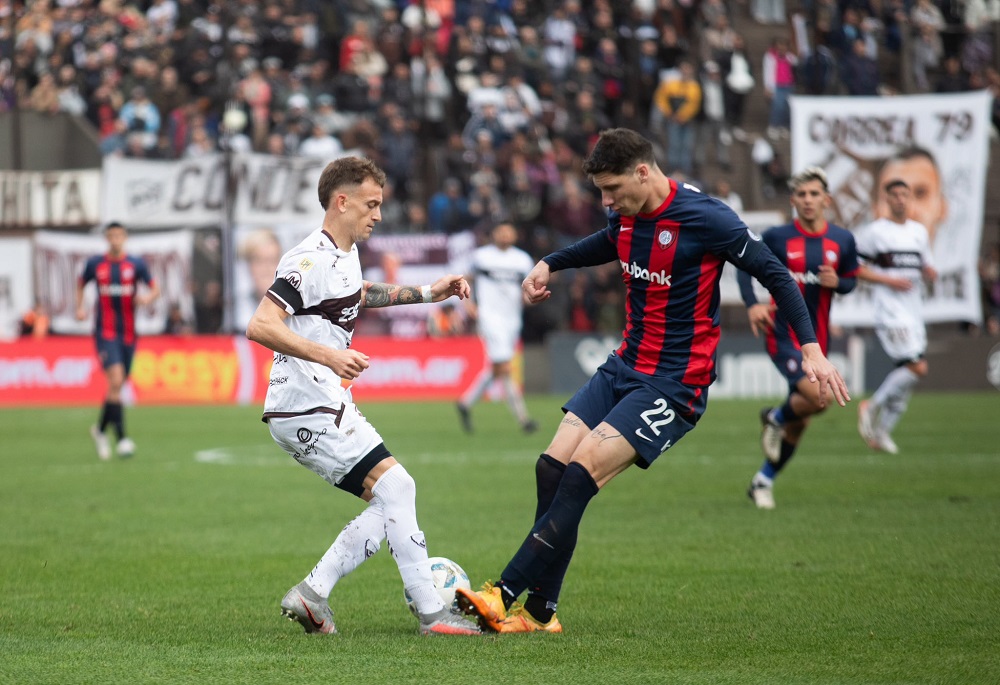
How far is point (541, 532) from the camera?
6078 mm

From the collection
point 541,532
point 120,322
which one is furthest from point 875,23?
point 541,532

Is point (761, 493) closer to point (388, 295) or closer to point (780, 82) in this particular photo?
point (388, 295)

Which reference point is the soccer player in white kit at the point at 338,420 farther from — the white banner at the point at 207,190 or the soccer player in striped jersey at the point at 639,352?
the white banner at the point at 207,190

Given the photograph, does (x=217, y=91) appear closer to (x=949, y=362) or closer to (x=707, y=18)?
(x=707, y=18)

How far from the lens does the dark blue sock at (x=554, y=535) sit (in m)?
6.05

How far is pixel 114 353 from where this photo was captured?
15.4 meters

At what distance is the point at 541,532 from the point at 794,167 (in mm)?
16410

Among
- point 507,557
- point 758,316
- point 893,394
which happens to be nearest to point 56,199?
point 893,394

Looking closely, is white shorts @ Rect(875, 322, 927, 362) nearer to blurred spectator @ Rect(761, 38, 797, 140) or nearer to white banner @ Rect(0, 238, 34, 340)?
blurred spectator @ Rect(761, 38, 797, 140)

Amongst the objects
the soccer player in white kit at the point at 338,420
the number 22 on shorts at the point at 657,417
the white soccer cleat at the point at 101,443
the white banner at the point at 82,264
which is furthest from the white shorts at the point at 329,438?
the white banner at the point at 82,264

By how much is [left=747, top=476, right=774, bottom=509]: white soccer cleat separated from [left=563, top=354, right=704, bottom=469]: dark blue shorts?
13.8ft

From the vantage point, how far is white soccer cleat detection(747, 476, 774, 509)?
10.4 m

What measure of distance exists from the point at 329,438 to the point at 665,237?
1.77 m

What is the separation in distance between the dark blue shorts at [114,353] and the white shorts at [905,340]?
27.2ft
